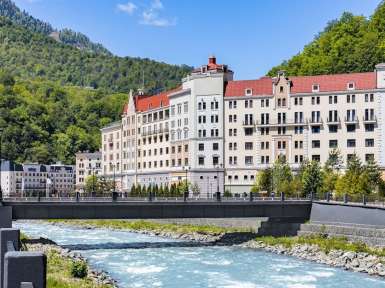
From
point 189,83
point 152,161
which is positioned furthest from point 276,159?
point 152,161

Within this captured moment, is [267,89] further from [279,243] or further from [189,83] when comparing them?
[279,243]

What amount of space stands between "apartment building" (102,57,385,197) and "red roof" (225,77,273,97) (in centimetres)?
17

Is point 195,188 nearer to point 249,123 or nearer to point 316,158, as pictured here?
point 249,123

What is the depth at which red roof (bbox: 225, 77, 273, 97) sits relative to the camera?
117062 mm

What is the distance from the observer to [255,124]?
117375 mm

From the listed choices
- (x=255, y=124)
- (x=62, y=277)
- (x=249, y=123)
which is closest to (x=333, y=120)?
(x=255, y=124)

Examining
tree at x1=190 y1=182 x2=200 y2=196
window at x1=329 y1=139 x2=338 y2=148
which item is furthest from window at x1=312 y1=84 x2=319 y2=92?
tree at x1=190 y1=182 x2=200 y2=196

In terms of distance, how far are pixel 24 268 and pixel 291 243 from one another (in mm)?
62006

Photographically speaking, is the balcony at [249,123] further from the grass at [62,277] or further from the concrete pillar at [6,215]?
the grass at [62,277]

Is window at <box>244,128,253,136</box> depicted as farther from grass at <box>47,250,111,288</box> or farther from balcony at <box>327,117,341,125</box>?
grass at <box>47,250,111,288</box>

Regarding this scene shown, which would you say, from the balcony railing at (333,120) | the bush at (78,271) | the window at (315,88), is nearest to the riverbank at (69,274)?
the bush at (78,271)

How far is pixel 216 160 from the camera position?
397ft

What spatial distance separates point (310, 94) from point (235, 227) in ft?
111

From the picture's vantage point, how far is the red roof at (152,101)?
13488cm
